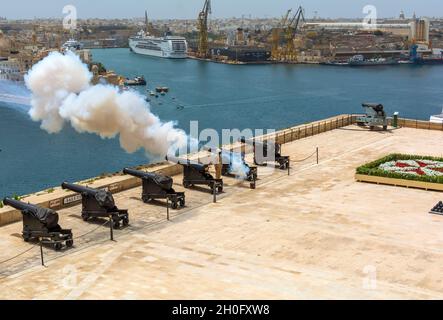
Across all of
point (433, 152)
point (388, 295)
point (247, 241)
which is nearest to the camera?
point (388, 295)

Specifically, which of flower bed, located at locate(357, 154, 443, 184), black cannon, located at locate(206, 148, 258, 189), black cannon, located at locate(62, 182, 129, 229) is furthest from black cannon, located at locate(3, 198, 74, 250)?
flower bed, located at locate(357, 154, 443, 184)

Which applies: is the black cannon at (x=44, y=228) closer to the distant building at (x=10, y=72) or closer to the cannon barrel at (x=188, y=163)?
the cannon barrel at (x=188, y=163)

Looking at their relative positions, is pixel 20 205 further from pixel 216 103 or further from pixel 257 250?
pixel 216 103

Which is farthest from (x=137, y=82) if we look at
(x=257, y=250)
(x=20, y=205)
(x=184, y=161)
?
(x=257, y=250)

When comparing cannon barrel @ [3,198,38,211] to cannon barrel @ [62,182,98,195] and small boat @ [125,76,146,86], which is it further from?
small boat @ [125,76,146,86]
